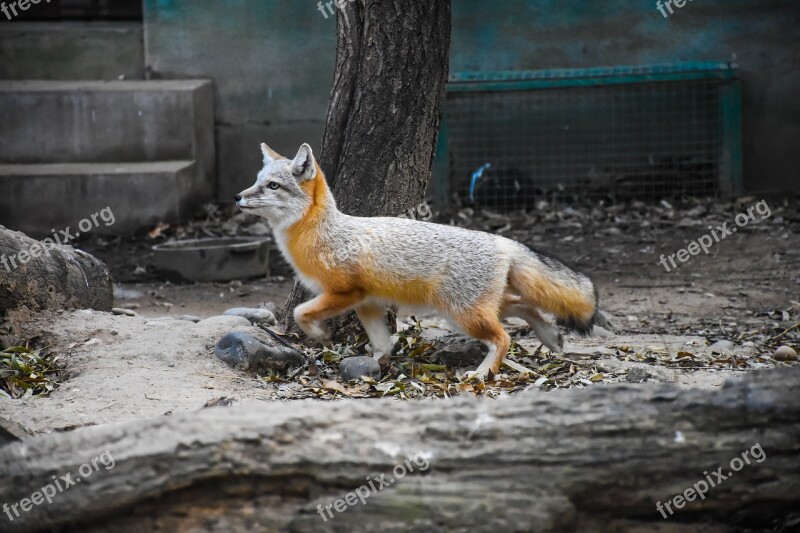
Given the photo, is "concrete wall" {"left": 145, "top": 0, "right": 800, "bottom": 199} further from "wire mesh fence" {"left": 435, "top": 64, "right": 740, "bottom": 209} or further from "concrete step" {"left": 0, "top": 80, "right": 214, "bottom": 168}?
"concrete step" {"left": 0, "top": 80, "right": 214, "bottom": 168}

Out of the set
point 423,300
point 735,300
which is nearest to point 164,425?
point 423,300

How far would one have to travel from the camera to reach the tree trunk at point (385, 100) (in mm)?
5996

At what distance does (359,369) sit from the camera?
541 cm

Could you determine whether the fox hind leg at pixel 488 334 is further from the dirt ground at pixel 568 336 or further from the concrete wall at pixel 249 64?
the concrete wall at pixel 249 64

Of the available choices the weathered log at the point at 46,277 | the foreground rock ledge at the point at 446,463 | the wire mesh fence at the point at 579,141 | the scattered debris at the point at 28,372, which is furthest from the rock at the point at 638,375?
the wire mesh fence at the point at 579,141

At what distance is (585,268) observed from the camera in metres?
9.11

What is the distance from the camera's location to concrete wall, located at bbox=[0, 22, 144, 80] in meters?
11.1

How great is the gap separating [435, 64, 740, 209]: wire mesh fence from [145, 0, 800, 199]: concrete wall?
1.15ft

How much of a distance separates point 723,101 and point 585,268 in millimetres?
3253

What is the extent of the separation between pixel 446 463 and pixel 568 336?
3712 millimetres

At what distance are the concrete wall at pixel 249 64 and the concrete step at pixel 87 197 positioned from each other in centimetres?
126

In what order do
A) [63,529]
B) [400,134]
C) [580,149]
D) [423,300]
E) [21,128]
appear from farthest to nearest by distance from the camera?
1. [580,149]
2. [21,128]
3. [400,134]
4. [423,300]
5. [63,529]

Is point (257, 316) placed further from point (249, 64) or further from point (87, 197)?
point (249, 64)

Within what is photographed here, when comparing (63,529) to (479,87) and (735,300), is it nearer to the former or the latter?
(735,300)
